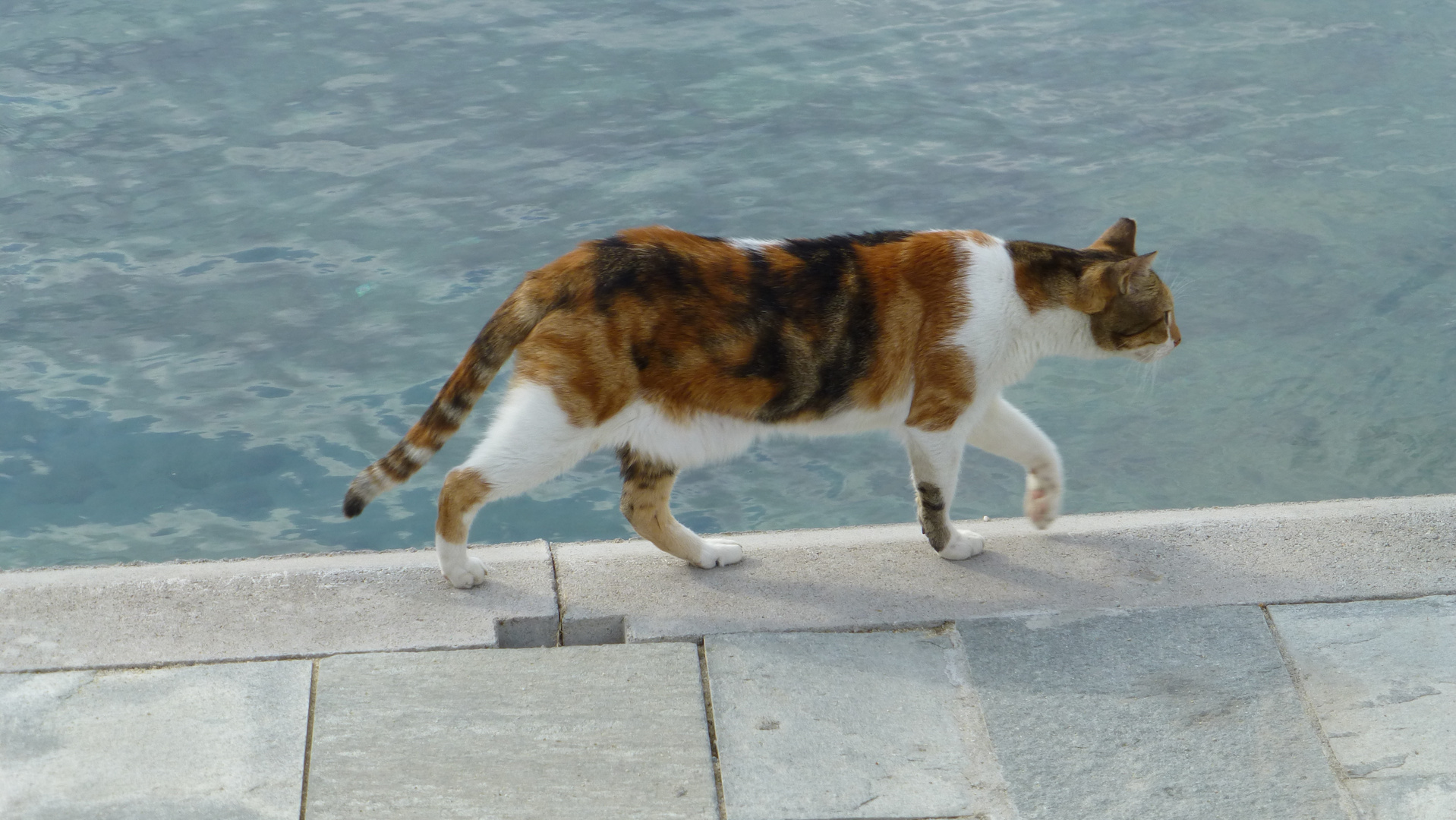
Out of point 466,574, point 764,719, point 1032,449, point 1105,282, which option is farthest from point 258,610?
point 1105,282

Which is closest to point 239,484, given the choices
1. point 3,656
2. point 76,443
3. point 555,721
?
point 76,443

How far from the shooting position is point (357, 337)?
6.73m

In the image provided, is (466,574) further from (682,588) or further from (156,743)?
(156,743)

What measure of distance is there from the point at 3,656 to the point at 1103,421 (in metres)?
4.46

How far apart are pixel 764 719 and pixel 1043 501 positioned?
1.34 m

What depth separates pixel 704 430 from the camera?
3.98 metres

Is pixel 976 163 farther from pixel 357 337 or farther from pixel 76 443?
pixel 76 443

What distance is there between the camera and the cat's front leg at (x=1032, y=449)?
14.5 ft

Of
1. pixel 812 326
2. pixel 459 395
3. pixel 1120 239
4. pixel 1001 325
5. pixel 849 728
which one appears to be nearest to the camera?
pixel 849 728

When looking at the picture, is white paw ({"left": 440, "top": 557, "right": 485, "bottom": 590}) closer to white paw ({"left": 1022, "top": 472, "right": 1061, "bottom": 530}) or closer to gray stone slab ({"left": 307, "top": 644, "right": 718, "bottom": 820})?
gray stone slab ({"left": 307, "top": 644, "right": 718, "bottom": 820})

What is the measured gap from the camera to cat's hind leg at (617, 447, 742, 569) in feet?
13.6

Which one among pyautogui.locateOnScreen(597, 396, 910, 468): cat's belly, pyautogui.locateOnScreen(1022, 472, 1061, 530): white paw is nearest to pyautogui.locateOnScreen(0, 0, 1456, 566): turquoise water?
pyautogui.locateOnScreen(1022, 472, 1061, 530): white paw

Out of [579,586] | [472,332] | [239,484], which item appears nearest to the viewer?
[579,586]

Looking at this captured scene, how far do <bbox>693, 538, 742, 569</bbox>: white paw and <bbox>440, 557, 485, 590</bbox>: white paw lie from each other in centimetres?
63
